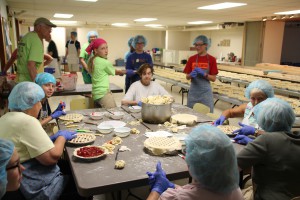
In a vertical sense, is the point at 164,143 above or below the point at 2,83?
below

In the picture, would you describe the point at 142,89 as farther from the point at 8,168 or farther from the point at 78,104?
the point at 8,168

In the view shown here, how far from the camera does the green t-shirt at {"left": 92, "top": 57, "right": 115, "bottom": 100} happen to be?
340cm

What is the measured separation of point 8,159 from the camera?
1.12 m

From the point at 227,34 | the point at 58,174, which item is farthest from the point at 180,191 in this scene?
the point at 227,34

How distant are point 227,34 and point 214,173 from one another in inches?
431

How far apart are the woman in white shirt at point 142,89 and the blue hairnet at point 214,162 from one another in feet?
7.16

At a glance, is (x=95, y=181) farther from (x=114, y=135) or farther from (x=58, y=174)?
(x=114, y=135)

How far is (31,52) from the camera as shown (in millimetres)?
3191

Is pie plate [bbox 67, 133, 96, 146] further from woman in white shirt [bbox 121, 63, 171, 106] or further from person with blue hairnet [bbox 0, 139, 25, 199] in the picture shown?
woman in white shirt [bbox 121, 63, 171, 106]

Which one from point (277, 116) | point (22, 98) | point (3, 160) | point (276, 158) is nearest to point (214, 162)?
point (276, 158)

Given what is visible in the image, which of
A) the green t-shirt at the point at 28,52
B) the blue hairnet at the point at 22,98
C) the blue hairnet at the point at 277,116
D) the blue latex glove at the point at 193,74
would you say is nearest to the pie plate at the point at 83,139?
the blue hairnet at the point at 22,98

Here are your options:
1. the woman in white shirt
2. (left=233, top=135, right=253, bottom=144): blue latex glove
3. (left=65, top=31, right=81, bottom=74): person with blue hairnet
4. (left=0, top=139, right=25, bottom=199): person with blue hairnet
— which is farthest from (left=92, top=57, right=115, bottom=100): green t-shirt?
(left=65, top=31, right=81, bottom=74): person with blue hairnet

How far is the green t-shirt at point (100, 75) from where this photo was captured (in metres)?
3.40

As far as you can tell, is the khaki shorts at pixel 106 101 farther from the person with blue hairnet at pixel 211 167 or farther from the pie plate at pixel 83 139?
the person with blue hairnet at pixel 211 167
